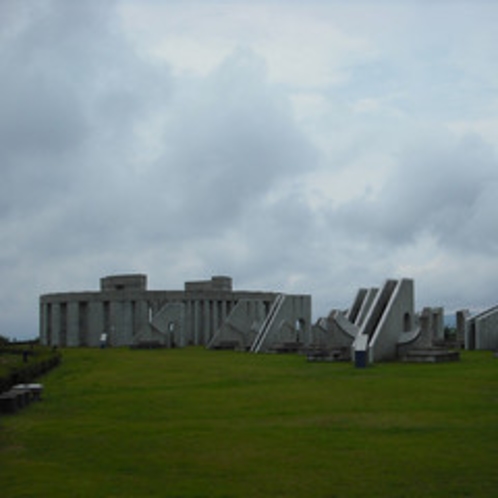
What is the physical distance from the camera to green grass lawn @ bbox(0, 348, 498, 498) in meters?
7.78

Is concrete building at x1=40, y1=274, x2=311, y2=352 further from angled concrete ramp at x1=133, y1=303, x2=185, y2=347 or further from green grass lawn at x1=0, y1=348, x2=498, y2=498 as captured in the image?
green grass lawn at x1=0, y1=348, x2=498, y2=498

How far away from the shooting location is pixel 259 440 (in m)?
10.2

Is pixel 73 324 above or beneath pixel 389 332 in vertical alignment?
above

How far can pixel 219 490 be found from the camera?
7602mm

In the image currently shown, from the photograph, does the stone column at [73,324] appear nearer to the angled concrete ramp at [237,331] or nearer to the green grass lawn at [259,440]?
the angled concrete ramp at [237,331]

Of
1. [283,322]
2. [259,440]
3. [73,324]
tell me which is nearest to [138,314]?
[73,324]

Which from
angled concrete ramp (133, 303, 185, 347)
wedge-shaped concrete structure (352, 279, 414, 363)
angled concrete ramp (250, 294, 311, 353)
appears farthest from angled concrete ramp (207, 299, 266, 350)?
wedge-shaped concrete structure (352, 279, 414, 363)

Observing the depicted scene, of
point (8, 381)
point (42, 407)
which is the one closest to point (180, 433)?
point (42, 407)

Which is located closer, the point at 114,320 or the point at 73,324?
the point at 114,320

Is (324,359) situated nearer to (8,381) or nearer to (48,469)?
(8,381)

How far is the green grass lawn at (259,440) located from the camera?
778 cm

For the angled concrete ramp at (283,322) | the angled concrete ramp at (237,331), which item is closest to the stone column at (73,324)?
the angled concrete ramp at (237,331)

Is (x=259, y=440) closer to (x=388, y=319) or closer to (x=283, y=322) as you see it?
(x=388, y=319)

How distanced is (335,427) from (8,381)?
8.70 m
